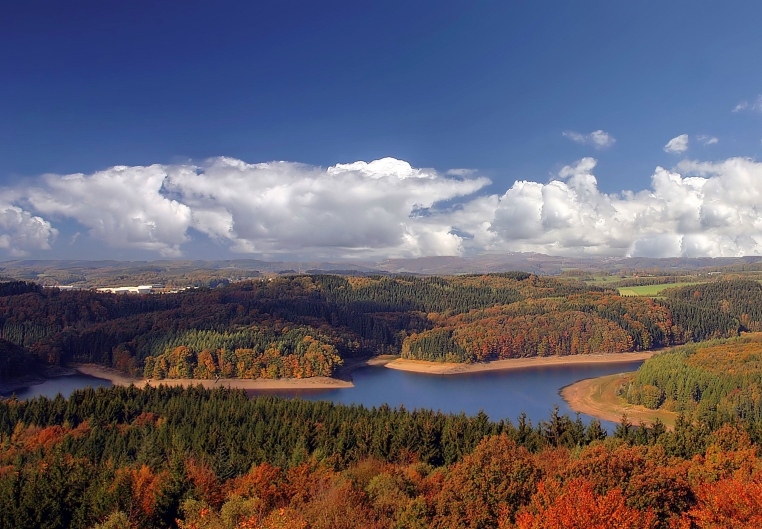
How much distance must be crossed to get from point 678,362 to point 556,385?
1521 centimetres

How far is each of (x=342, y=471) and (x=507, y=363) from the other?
63.6 meters

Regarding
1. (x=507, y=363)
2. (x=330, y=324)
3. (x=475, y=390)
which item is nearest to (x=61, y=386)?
(x=330, y=324)

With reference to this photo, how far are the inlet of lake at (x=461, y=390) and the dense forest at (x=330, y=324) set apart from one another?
6370mm

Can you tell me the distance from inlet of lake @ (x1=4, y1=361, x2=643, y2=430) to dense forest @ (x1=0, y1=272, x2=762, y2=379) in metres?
6.37

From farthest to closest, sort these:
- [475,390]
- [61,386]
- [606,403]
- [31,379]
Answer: [31,379] → [61,386] → [475,390] → [606,403]

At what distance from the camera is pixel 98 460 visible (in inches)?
1281

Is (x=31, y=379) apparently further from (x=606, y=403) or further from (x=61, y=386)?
(x=606, y=403)

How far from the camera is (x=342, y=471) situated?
88.8 feet

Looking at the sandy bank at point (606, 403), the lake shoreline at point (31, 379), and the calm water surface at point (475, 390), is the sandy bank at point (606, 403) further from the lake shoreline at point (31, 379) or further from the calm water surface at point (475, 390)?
the lake shoreline at point (31, 379)

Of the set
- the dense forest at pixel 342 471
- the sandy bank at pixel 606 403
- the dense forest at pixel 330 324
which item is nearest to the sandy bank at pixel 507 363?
the dense forest at pixel 330 324

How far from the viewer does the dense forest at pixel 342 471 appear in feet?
54.7

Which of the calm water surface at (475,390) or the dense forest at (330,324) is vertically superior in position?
the dense forest at (330,324)

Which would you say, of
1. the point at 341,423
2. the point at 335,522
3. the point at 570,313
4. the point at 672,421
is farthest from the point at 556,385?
the point at 335,522

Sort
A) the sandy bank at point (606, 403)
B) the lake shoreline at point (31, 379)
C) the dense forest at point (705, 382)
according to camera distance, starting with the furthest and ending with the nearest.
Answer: the lake shoreline at point (31, 379), the sandy bank at point (606, 403), the dense forest at point (705, 382)
